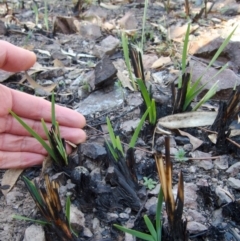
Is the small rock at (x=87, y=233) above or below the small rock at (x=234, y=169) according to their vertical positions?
below

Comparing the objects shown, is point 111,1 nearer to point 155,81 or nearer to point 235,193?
point 155,81

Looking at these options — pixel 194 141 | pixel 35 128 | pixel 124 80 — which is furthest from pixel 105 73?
pixel 194 141

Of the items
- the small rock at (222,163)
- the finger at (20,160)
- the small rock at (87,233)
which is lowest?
the finger at (20,160)

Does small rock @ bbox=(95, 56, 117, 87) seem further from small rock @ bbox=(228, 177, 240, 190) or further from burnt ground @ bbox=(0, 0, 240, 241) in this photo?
small rock @ bbox=(228, 177, 240, 190)

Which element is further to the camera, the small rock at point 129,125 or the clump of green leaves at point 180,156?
the small rock at point 129,125

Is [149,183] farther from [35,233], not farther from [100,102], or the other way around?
[100,102]

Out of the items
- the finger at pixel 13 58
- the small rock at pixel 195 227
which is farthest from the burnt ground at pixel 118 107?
the finger at pixel 13 58

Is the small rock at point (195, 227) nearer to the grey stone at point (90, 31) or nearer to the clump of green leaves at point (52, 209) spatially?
the clump of green leaves at point (52, 209)
